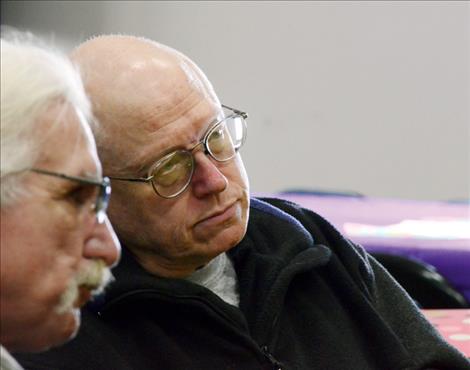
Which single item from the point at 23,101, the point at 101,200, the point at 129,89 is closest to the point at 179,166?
the point at 129,89

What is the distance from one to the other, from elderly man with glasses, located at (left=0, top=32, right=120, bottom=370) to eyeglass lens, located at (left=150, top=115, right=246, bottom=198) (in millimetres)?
495

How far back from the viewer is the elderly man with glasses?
1.00 m

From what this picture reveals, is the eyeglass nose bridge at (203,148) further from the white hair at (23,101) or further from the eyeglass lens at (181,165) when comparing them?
the white hair at (23,101)

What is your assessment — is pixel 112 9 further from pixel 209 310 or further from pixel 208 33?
pixel 209 310

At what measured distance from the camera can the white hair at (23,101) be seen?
0.99 meters

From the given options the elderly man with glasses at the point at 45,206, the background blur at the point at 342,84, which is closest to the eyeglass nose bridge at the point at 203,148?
the elderly man with glasses at the point at 45,206

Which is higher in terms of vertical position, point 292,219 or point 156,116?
point 156,116

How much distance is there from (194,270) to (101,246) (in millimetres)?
599

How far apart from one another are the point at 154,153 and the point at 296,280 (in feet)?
1.23

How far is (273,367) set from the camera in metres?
1.59

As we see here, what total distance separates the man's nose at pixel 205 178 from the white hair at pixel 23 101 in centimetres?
55

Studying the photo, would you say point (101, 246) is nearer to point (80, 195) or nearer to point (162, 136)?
point (80, 195)

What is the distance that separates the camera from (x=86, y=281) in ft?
3.55

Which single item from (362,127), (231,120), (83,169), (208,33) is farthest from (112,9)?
(83,169)
